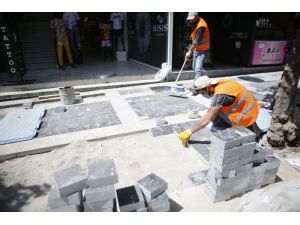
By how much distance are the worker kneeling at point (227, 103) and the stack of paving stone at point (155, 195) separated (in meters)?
1.25

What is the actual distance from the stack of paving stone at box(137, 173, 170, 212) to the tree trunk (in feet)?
7.53

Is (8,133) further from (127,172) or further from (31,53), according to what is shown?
(31,53)

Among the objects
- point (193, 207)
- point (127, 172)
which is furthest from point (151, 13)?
point (193, 207)

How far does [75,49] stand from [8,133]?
6.24 meters

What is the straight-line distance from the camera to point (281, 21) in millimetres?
8992

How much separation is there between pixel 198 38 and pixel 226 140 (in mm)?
4079

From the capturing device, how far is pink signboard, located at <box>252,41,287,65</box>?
28.5 feet

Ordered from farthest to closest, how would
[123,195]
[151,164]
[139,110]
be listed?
[139,110], [151,164], [123,195]

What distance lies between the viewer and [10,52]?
20.7 feet

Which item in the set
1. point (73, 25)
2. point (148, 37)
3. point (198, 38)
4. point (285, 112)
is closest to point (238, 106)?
point (285, 112)

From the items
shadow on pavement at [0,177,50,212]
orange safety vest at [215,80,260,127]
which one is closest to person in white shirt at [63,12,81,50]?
shadow on pavement at [0,177,50,212]

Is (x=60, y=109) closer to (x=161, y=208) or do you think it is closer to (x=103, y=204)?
(x=103, y=204)

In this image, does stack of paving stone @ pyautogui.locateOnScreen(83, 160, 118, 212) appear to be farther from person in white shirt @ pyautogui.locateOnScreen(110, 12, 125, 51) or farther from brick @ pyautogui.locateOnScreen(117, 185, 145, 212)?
person in white shirt @ pyautogui.locateOnScreen(110, 12, 125, 51)

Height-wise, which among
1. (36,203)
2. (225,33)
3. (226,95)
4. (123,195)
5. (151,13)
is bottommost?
(36,203)
